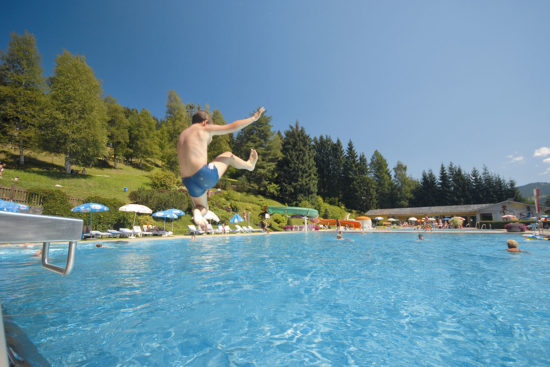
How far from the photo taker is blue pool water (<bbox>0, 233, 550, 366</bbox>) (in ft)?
10.6

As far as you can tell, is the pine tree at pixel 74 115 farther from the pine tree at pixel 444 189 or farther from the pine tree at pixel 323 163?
the pine tree at pixel 444 189

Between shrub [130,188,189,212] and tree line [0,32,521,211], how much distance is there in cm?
472

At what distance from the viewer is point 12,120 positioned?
2638 cm

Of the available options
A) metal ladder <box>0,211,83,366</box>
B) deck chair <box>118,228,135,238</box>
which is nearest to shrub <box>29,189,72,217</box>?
deck chair <box>118,228,135,238</box>

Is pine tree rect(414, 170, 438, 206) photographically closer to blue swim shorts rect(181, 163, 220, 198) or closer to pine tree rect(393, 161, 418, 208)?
pine tree rect(393, 161, 418, 208)

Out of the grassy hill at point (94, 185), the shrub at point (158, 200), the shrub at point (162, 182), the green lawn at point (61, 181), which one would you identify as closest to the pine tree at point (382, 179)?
the grassy hill at point (94, 185)

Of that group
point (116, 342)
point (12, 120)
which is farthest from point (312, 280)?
point (12, 120)

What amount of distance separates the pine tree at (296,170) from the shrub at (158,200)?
72.9ft

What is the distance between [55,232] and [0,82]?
38883 mm

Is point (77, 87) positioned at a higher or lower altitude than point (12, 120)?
higher

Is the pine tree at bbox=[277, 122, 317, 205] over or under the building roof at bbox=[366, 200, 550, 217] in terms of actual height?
over

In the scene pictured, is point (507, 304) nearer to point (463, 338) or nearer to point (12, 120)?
point (463, 338)

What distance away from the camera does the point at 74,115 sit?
1044 inches

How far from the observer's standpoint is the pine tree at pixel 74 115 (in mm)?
25609
